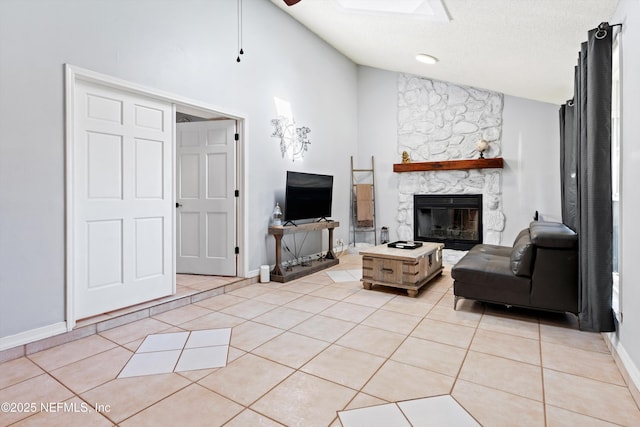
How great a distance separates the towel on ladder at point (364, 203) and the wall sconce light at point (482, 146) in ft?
6.14

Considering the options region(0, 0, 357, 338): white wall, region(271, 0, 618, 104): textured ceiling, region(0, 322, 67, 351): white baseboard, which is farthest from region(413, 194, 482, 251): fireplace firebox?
region(0, 322, 67, 351): white baseboard

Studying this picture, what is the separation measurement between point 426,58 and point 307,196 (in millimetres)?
2375

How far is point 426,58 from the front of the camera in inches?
176

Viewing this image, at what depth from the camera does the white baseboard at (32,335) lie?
2.21 metres

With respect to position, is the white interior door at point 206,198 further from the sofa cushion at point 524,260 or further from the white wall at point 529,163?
the white wall at point 529,163

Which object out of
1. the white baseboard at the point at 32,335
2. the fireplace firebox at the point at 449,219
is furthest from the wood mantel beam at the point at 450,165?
the white baseboard at the point at 32,335

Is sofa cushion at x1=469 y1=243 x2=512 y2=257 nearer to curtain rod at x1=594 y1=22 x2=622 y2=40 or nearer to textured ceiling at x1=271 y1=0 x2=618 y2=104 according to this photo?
textured ceiling at x1=271 y1=0 x2=618 y2=104

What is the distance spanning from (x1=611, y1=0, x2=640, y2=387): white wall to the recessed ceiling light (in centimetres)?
237

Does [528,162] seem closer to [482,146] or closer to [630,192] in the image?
[482,146]

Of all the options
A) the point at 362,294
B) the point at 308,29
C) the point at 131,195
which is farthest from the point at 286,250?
the point at 308,29

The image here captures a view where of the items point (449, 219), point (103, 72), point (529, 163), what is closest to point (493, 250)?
point (449, 219)

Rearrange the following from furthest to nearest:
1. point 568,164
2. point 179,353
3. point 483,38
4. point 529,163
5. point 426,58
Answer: point 529,163, point 426,58, point 568,164, point 483,38, point 179,353

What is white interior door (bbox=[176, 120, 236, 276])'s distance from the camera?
13.5 ft

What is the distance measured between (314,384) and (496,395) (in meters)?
0.96
